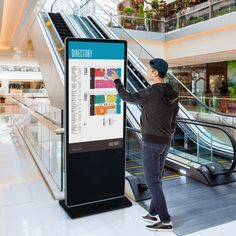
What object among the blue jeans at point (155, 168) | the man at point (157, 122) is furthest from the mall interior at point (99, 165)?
the man at point (157, 122)

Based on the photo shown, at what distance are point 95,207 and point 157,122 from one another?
4.03 feet

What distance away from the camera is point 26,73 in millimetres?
25766

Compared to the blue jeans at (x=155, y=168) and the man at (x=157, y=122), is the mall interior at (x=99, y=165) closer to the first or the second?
the blue jeans at (x=155, y=168)

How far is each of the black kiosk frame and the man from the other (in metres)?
0.56

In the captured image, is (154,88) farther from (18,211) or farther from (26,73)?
(26,73)

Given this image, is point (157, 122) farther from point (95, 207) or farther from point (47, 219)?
point (47, 219)

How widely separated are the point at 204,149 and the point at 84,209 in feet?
7.82

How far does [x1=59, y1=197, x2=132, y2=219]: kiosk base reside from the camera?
10.3 feet

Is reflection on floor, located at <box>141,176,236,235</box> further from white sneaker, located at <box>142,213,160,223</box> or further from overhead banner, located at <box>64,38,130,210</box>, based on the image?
overhead banner, located at <box>64,38,130,210</box>

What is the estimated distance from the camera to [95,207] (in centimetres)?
326

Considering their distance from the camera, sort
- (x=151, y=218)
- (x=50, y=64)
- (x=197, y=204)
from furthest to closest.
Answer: (x=50, y=64), (x=197, y=204), (x=151, y=218)

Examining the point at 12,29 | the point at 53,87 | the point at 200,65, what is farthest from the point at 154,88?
the point at 200,65

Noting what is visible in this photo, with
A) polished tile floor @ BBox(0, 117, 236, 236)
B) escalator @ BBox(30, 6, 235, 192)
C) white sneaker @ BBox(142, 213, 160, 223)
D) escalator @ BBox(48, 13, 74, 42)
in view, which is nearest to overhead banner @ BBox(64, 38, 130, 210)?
polished tile floor @ BBox(0, 117, 236, 236)

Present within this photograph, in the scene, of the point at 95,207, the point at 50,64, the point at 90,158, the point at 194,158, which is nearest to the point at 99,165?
the point at 90,158
